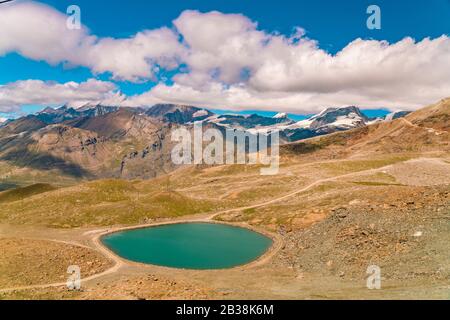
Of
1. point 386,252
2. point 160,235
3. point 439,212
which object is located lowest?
point 160,235

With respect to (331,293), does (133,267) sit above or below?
below

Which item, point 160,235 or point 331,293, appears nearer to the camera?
point 331,293

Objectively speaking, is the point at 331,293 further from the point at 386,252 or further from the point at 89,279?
the point at 89,279

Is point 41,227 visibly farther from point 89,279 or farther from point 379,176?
point 379,176

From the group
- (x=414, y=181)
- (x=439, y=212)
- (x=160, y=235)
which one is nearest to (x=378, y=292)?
(x=439, y=212)

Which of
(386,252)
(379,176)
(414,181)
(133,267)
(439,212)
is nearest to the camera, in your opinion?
(386,252)
